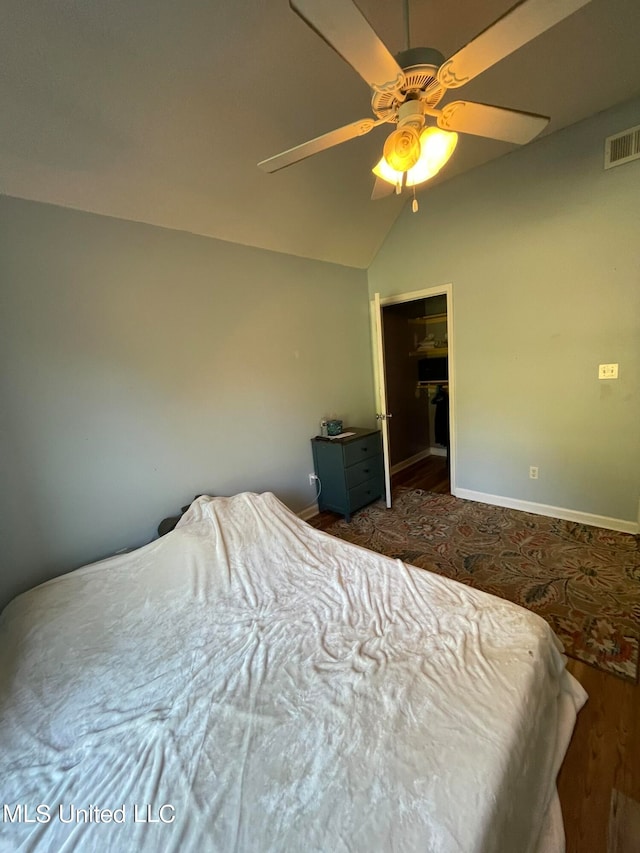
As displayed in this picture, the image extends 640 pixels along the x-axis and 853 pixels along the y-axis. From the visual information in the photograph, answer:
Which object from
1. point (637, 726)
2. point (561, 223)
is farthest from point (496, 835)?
point (561, 223)

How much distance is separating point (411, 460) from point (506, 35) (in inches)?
165

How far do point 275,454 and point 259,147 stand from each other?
86.7 inches

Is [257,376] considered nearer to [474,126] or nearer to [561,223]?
[474,126]

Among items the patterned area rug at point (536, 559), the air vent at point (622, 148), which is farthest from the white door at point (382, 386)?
the air vent at point (622, 148)

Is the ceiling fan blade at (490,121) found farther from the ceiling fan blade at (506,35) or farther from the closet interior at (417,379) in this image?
the closet interior at (417,379)

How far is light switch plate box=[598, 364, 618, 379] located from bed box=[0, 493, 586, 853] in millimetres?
2155

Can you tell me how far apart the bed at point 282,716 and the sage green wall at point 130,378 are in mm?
504

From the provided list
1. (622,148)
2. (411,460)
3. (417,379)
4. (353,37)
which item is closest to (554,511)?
(411,460)

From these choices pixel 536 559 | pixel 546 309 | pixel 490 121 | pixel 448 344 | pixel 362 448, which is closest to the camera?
pixel 490 121

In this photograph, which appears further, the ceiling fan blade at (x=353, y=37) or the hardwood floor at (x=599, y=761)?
the hardwood floor at (x=599, y=761)

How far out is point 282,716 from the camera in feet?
3.34

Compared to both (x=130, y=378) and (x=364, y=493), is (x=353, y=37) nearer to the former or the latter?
(x=130, y=378)

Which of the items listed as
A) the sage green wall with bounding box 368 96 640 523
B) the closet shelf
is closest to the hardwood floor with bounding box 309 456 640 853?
the sage green wall with bounding box 368 96 640 523

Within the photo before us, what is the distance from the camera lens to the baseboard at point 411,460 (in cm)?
449
